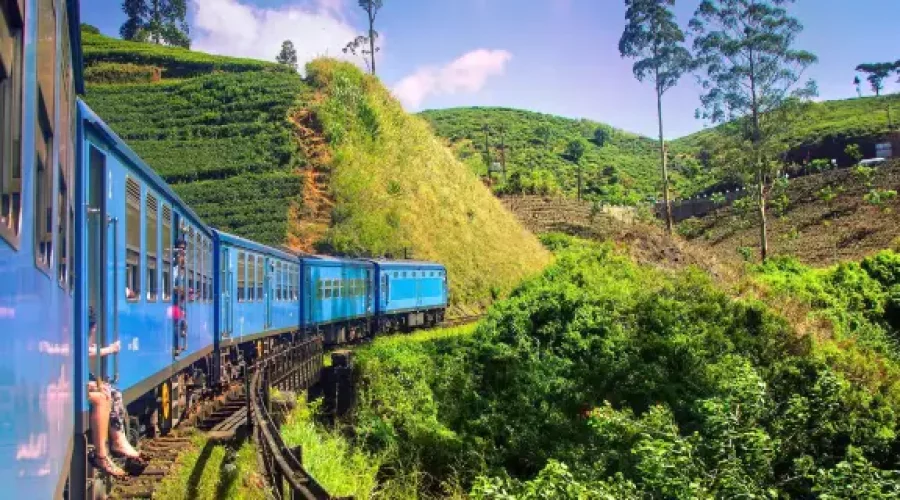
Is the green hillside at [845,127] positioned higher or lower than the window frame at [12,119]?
higher

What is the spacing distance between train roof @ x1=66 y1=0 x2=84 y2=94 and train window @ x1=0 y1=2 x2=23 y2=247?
238cm

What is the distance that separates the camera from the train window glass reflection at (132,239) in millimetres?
6902

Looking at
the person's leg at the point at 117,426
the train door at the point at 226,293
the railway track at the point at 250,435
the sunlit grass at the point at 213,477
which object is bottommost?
the sunlit grass at the point at 213,477

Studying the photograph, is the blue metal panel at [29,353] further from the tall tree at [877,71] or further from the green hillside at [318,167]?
the tall tree at [877,71]

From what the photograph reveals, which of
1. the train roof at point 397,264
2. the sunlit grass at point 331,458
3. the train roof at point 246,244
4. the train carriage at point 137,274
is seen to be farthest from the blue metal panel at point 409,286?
the train carriage at point 137,274

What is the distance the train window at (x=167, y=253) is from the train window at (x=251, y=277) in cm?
679

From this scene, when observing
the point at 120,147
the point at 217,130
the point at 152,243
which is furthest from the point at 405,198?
the point at 120,147

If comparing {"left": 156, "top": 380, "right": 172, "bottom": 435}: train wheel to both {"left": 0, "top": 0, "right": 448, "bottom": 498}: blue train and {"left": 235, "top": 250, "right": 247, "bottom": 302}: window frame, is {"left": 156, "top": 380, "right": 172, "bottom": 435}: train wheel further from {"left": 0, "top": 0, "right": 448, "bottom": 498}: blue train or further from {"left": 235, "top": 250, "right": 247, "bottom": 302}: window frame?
{"left": 235, "top": 250, "right": 247, "bottom": 302}: window frame

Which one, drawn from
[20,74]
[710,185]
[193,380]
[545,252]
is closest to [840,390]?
[193,380]

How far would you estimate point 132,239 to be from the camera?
280 inches

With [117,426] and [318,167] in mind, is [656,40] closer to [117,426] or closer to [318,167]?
[318,167]

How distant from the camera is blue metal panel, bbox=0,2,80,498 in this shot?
2.16 m

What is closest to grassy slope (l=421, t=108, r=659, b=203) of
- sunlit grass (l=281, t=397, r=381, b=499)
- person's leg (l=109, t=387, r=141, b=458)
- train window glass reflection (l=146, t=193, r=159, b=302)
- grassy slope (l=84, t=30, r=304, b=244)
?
grassy slope (l=84, t=30, r=304, b=244)

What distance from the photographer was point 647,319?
1584 cm
